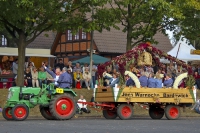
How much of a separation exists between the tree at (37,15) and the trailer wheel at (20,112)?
266 inches

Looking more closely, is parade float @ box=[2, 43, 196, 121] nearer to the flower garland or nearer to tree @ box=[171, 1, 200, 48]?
the flower garland

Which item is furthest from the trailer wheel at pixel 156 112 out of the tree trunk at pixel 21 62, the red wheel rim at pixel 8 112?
the tree trunk at pixel 21 62

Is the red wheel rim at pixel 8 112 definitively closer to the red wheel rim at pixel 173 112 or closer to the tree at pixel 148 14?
the red wheel rim at pixel 173 112

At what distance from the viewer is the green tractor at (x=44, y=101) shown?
20.5m

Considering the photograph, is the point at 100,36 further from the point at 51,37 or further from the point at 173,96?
the point at 173,96

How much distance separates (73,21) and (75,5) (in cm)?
87

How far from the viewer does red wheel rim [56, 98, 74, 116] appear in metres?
20.7

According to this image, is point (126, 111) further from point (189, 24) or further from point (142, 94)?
point (189, 24)

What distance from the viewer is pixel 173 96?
75.7 ft

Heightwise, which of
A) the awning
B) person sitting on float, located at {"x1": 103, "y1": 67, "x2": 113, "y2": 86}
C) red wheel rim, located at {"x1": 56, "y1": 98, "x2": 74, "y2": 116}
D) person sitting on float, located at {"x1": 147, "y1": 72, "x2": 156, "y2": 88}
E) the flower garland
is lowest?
red wheel rim, located at {"x1": 56, "y1": 98, "x2": 74, "y2": 116}

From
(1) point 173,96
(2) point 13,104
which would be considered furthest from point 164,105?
(2) point 13,104

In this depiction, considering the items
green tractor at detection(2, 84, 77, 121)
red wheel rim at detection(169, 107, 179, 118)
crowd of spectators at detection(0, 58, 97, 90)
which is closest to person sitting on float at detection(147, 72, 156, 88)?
red wheel rim at detection(169, 107, 179, 118)

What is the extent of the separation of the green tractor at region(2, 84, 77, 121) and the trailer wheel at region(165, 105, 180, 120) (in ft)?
14.0

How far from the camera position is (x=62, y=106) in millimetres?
20703
